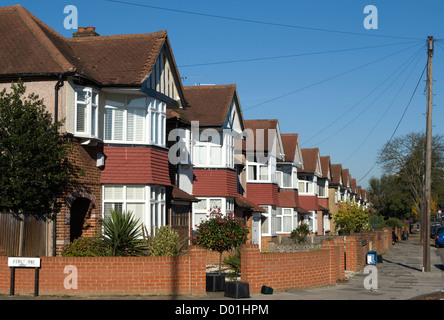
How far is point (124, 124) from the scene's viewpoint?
74.2ft

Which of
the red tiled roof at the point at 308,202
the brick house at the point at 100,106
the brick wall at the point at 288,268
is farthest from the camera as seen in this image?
the red tiled roof at the point at 308,202

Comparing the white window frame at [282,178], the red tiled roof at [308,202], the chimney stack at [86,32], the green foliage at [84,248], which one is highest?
the chimney stack at [86,32]

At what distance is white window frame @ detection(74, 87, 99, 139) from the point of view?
20.6 meters

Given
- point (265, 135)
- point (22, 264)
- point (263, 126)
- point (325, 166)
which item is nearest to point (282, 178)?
point (263, 126)

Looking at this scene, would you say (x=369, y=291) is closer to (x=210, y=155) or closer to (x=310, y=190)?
(x=210, y=155)

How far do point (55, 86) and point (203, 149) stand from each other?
1153 centimetres

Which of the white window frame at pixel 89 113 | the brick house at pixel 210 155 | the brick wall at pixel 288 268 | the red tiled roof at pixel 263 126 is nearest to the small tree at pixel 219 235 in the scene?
the brick wall at pixel 288 268

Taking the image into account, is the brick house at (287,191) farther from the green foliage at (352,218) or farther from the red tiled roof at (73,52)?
the red tiled roof at (73,52)

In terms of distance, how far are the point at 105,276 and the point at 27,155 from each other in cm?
418

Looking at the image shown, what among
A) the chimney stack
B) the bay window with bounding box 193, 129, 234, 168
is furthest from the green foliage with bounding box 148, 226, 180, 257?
the bay window with bounding box 193, 129, 234, 168

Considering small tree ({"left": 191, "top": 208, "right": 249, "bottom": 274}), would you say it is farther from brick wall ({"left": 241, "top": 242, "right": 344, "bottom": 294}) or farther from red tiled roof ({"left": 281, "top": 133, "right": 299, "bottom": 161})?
red tiled roof ({"left": 281, "top": 133, "right": 299, "bottom": 161})

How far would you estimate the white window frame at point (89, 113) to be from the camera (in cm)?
2061

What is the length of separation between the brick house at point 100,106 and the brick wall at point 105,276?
257 centimetres
